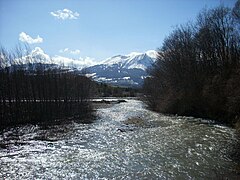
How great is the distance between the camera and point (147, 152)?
59.2ft

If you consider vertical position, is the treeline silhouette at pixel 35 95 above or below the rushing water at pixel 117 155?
above

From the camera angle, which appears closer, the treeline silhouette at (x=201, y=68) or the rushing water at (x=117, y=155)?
the rushing water at (x=117, y=155)

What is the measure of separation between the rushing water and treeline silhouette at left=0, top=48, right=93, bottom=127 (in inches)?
283

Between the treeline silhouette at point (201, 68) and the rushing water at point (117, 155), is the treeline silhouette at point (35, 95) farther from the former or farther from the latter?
the treeline silhouette at point (201, 68)

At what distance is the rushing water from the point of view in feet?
44.7

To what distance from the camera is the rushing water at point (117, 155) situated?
13627 millimetres

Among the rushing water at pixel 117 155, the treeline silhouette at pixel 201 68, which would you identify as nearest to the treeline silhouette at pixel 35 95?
the rushing water at pixel 117 155

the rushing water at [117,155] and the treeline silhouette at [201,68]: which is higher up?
the treeline silhouette at [201,68]

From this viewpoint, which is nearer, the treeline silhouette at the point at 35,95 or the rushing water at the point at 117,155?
the rushing water at the point at 117,155

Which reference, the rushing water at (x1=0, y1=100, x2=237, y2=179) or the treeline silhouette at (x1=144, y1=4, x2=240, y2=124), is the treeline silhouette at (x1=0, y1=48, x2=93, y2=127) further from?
the treeline silhouette at (x1=144, y1=4, x2=240, y2=124)

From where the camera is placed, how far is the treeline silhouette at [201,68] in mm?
37156

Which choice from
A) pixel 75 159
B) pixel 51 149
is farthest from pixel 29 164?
pixel 51 149

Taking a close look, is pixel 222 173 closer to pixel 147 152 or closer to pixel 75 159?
pixel 147 152

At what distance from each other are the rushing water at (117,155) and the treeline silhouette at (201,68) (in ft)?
42.7
